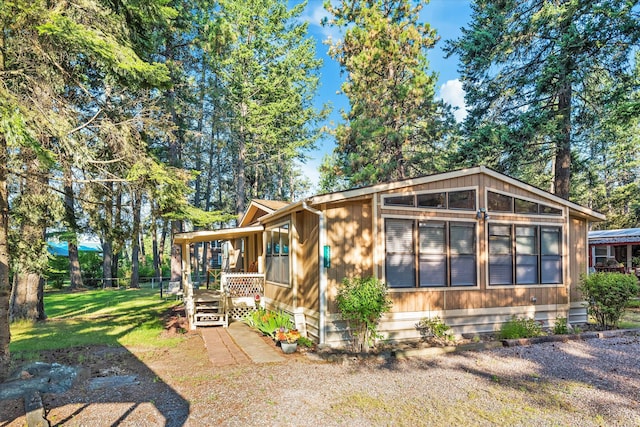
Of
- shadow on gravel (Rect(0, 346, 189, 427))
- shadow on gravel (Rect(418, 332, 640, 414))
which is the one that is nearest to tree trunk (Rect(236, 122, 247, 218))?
shadow on gravel (Rect(0, 346, 189, 427))

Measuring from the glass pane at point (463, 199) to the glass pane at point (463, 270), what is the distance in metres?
1.14

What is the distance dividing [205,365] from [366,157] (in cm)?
1366

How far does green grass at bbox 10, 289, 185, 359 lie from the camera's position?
28.0 feet

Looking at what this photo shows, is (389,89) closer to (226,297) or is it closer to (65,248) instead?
(226,297)

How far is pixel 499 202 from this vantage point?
9.20 m

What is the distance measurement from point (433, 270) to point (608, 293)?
4405 mm

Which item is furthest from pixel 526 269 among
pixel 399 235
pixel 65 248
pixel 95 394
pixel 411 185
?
pixel 65 248

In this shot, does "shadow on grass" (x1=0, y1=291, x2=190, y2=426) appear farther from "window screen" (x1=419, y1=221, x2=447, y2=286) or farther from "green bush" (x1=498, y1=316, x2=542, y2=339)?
"green bush" (x1=498, y1=316, x2=542, y2=339)

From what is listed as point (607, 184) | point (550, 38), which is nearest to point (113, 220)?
point (550, 38)

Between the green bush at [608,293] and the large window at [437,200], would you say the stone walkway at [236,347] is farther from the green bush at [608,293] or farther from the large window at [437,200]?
the green bush at [608,293]

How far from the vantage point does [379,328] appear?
794 centimetres

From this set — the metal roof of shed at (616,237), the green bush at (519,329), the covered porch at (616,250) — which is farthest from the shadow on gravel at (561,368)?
the metal roof of shed at (616,237)

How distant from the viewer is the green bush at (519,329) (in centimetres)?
844

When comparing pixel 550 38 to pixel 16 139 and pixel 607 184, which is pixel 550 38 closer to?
pixel 16 139
